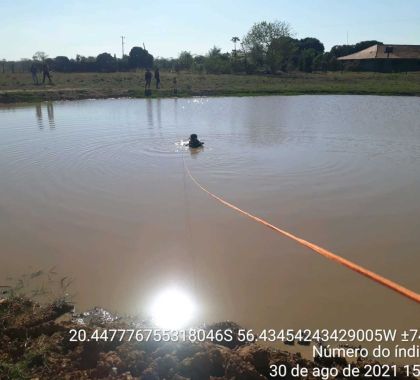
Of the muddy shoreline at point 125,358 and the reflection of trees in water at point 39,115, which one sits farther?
the reflection of trees in water at point 39,115

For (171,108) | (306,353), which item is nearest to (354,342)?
(306,353)

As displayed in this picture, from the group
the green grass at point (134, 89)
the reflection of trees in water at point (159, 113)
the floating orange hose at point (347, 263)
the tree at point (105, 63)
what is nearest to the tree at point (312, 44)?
the tree at point (105, 63)

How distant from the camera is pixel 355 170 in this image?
8633 millimetres

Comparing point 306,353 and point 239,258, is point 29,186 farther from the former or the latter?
point 306,353

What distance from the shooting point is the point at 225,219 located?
6.16 metres

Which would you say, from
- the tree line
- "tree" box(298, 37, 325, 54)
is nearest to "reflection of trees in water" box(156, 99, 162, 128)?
the tree line

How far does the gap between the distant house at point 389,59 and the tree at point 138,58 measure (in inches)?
970

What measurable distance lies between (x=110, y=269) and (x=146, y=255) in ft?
1.61

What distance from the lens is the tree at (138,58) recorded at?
5062 centimetres

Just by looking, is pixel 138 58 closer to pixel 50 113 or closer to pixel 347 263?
pixel 50 113

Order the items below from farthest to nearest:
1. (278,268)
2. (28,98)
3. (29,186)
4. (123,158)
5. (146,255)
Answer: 1. (28,98)
2. (123,158)
3. (29,186)
4. (146,255)
5. (278,268)

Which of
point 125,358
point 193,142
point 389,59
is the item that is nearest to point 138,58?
point 389,59

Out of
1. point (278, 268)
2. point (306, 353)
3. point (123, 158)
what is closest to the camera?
point (306, 353)

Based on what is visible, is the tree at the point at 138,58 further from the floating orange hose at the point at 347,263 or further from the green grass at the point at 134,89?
the floating orange hose at the point at 347,263
